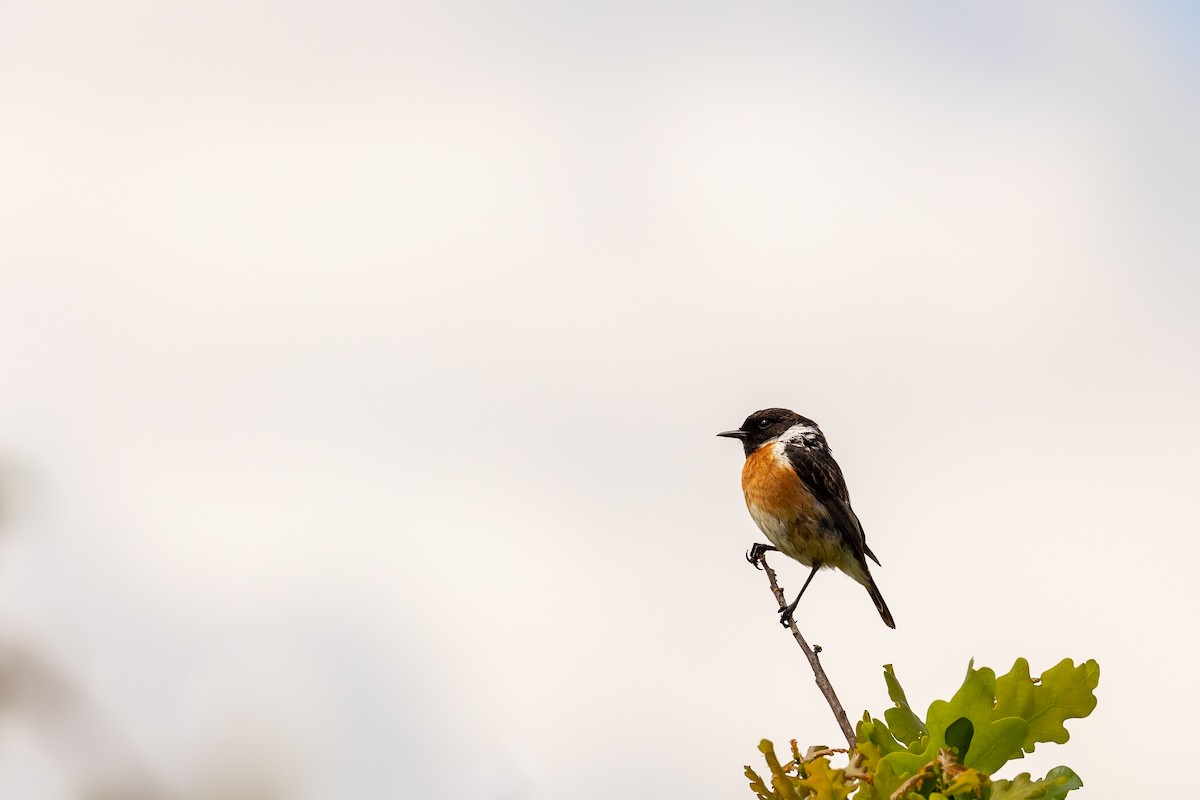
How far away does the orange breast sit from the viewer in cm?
1014

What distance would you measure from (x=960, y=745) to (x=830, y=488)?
284 inches

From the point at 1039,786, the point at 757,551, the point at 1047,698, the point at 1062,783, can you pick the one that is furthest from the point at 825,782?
the point at 757,551

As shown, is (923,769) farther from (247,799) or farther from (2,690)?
(2,690)

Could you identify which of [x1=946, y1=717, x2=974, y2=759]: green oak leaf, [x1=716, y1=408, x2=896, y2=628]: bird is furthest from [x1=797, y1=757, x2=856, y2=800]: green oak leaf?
[x1=716, y1=408, x2=896, y2=628]: bird

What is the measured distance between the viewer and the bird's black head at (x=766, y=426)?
11.1m

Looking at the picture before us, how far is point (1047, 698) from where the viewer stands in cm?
326

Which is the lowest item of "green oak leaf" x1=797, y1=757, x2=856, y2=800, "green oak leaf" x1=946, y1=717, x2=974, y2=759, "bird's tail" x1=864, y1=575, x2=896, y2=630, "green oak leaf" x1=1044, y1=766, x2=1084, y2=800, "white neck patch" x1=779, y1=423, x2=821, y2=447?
"bird's tail" x1=864, y1=575, x2=896, y2=630

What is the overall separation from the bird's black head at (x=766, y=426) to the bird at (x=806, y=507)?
199 mm

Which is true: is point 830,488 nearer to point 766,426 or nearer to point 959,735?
point 766,426

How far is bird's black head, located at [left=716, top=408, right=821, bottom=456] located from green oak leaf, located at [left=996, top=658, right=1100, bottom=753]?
7742mm

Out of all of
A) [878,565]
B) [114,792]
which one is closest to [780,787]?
[114,792]

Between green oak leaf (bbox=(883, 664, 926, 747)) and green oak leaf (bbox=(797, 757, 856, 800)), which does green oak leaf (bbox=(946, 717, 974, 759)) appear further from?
green oak leaf (bbox=(797, 757, 856, 800))

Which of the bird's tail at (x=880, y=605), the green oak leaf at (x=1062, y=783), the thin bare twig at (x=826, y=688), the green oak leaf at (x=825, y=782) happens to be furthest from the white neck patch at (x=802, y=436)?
the green oak leaf at (x=825, y=782)

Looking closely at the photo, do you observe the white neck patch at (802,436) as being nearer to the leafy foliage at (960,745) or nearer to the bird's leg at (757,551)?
the bird's leg at (757,551)
